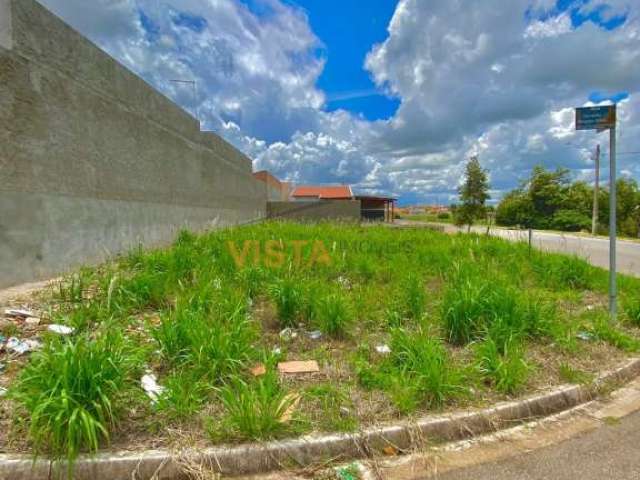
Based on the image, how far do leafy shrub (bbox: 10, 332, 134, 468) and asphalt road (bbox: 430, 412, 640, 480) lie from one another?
6.62ft

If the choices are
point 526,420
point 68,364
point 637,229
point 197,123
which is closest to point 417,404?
point 526,420

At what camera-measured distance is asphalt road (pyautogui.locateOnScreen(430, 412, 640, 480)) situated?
6.25 feet

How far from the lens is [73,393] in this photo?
6.29 ft

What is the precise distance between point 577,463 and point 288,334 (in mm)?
2376

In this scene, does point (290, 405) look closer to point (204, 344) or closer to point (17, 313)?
point (204, 344)

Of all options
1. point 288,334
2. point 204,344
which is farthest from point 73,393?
point 288,334

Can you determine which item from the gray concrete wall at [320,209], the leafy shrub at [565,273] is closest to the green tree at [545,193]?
the gray concrete wall at [320,209]

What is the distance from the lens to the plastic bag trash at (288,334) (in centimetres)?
332

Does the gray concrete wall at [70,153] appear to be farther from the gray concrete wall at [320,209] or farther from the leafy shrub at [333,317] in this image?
the gray concrete wall at [320,209]

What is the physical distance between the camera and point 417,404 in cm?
236

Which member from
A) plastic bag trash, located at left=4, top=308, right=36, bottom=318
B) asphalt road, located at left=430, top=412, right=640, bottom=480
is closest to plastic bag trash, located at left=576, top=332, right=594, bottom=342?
asphalt road, located at left=430, top=412, right=640, bottom=480

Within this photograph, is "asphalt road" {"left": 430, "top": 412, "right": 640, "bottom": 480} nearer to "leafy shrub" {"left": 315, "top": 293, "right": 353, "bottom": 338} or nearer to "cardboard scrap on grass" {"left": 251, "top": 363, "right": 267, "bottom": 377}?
"cardboard scrap on grass" {"left": 251, "top": 363, "right": 267, "bottom": 377}

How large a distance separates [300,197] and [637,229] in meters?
36.6

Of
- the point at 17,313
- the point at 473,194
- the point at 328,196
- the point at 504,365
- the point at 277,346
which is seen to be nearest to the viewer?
the point at 504,365
